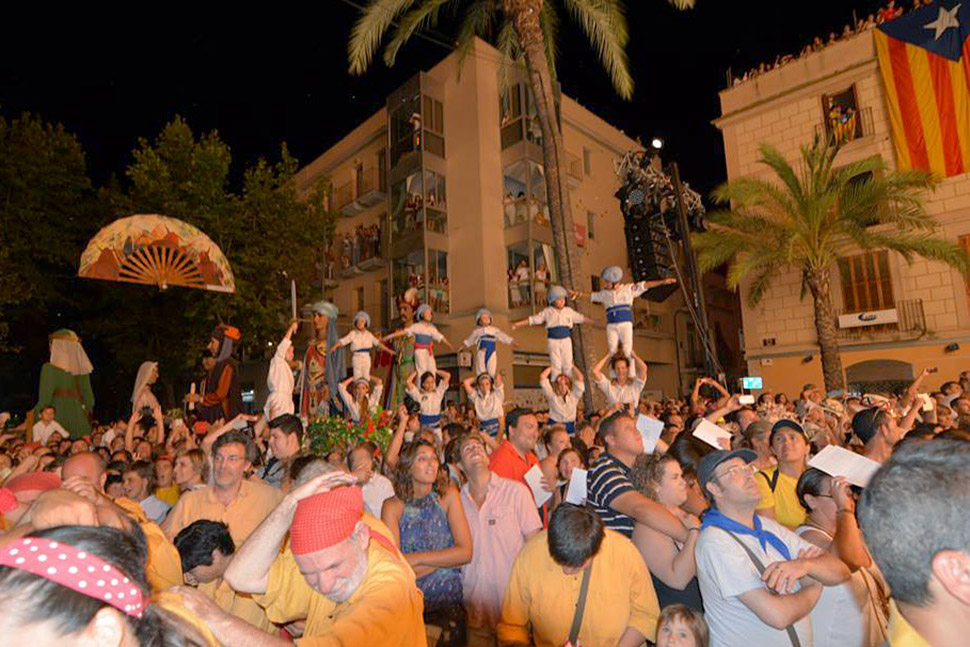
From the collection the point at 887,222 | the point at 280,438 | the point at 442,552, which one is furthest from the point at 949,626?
the point at 887,222

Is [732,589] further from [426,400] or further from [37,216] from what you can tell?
[37,216]

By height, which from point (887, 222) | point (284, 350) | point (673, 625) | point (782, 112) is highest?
point (782, 112)

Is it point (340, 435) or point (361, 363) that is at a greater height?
point (361, 363)

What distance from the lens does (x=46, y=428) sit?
1238cm

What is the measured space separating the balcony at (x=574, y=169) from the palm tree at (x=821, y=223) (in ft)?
27.3

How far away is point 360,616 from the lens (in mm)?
2094

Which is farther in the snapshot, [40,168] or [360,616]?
[40,168]

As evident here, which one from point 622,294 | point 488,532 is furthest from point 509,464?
point 622,294

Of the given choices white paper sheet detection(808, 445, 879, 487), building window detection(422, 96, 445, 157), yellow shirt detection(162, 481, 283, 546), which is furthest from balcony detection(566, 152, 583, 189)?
white paper sheet detection(808, 445, 879, 487)

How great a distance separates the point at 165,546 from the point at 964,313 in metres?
26.3

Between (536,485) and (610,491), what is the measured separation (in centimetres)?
151

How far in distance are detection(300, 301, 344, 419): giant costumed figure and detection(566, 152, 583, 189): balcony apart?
18.0m

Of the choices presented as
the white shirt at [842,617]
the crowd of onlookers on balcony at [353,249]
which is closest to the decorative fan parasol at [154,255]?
the white shirt at [842,617]

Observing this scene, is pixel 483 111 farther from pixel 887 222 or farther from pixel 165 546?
pixel 165 546
